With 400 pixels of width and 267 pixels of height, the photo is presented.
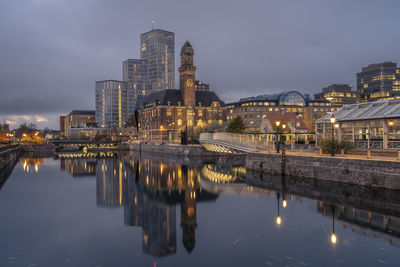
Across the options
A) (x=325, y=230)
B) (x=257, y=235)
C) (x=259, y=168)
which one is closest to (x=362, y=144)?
(x=259, y=168)

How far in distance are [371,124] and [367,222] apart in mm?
22133

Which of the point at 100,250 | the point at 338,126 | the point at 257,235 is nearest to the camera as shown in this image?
the point at 100,250

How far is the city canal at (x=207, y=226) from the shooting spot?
1611 centimetres

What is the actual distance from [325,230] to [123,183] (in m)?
30.5

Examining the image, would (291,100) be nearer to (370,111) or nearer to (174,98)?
(174,98)

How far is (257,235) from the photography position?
19.4 metres

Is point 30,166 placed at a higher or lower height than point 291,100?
lower

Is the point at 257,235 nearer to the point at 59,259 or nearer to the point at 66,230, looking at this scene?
the point at 59,259

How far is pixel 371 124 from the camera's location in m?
39.4

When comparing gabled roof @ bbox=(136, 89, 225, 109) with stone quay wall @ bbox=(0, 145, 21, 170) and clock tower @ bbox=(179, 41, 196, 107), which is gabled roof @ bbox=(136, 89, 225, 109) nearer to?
clock tower @ bbox=(179, 41, 196, 107)

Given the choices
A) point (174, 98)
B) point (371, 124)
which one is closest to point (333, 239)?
point (371, 124)

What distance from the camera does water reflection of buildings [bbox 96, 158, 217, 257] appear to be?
63.5 ft

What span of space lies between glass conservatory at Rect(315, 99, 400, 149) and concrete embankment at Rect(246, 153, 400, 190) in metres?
4.26

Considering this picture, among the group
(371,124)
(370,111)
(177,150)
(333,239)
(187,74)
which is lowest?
(333,239)
